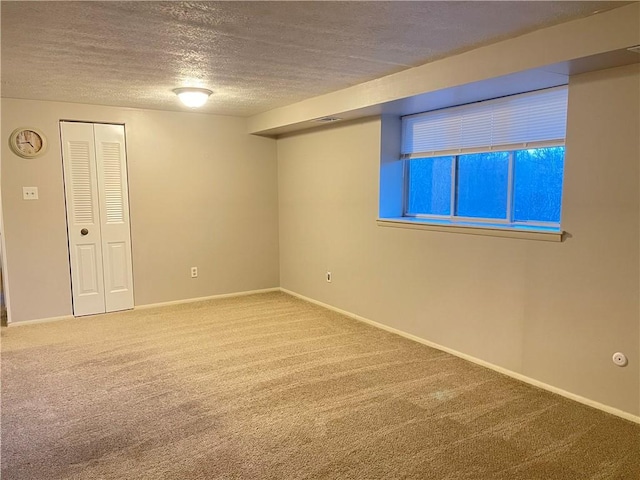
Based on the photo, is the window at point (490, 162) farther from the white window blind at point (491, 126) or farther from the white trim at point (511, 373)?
the white trim at point (511, 373)

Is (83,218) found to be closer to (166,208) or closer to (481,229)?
(166,208)

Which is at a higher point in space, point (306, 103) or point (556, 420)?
point (306, 103)

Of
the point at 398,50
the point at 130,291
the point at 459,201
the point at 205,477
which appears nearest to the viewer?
the point at 205,477

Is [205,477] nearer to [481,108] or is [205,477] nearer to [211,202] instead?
[481,108]

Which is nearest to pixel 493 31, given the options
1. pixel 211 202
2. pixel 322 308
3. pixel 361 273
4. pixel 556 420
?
pixel 556 420

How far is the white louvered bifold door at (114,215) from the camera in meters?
4.74

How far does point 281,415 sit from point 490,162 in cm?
249

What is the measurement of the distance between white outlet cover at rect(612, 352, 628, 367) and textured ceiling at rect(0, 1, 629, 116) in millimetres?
1884

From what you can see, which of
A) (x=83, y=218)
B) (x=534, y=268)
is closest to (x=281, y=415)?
(x=534, y=268)

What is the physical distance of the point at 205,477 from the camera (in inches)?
83.9

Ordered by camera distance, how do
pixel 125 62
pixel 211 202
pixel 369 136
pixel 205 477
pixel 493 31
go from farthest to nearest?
1. pixel 211 202
2. pixel 369 136
3. pixel 125 62
4. pixel 493 31
5. pixel 205 477

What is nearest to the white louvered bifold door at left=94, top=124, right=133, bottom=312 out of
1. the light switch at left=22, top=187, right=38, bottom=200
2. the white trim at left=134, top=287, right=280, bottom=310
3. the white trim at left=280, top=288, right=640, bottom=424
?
the white trim at left=134, top=287, right=280, bottom=310

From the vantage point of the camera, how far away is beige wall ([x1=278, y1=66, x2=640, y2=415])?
2.61 m

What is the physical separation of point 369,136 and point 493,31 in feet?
6.32
